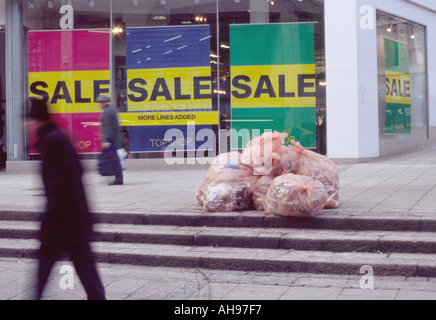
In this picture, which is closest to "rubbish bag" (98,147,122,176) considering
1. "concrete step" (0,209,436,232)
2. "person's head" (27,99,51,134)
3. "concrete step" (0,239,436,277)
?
"concrete step" (0,209,436,232)

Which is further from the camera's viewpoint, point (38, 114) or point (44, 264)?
point (38, 114)

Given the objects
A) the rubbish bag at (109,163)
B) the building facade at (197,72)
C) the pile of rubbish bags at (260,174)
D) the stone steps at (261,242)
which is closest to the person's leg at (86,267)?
the stone steps at (261,242)

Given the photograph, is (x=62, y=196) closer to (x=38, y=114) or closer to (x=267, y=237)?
(x=38, y=114)

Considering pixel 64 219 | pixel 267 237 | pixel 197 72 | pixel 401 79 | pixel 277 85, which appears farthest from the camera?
pixel 401 79

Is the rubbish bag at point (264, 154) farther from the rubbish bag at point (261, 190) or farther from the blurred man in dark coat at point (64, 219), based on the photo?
the blurred man in dark coat at point (64, 219)

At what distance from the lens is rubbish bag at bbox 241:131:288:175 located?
305 inches

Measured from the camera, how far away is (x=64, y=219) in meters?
4.48

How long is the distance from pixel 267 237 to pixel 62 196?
9.85 ft

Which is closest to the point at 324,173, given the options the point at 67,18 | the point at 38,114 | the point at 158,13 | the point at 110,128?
the point at 38,114

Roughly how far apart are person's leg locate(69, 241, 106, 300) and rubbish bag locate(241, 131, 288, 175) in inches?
142

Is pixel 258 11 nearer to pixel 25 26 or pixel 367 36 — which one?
pixel 367 36

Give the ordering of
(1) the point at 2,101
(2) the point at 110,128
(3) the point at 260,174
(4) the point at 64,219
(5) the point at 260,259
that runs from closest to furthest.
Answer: (4) the point at 64,219 < (5) the point at 260,259 < (3) the point at 260,174 < (2) the point at 110,128 < (1) the point at 2,101

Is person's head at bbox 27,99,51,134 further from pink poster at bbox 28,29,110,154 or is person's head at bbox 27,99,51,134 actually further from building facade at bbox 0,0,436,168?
pink poster at bbox 28,29,110,154

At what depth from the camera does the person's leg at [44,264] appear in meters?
4.50
